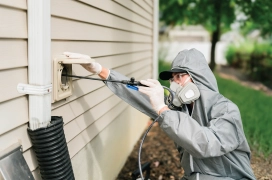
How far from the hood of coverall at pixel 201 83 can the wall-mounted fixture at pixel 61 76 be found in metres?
0.75

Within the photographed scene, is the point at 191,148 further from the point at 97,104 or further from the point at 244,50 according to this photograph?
the point at 244,50

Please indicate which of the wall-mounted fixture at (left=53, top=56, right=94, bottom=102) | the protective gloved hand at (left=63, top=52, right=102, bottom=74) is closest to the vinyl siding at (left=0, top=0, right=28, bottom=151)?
the wall-mounted fixture at (left=53, top=56, right=94, bottom=102)

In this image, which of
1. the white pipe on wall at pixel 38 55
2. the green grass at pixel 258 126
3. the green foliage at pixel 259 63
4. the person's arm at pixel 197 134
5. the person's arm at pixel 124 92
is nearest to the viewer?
the white pipe on wall at pixel 38 55

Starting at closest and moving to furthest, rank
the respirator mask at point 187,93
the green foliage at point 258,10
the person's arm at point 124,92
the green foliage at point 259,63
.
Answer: the respirator mask at point 187,93 → the person's arm at point 124,92 → the green foliage at point 258,10 → the green foliage at point 259,63

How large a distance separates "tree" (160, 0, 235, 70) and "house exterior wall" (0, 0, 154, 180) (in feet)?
24.3

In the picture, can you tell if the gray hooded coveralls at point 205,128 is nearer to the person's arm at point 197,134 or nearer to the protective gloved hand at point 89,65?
the person's arm at point 197,134

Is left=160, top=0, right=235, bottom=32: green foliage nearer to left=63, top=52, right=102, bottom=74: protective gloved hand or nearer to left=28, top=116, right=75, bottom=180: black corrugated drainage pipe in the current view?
left=63, top=52, right=102, bottom=74: protective gloved hand

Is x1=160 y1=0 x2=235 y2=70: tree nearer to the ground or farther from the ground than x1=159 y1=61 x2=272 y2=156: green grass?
farther from the ground

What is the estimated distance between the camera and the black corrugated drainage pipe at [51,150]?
2.13 metres

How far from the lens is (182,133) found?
233cm

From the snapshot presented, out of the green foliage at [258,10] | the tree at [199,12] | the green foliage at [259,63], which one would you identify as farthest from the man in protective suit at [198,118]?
the green foliage at [259,63]

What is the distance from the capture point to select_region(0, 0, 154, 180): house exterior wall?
1.94m

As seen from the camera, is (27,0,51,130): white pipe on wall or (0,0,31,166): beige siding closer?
(0,0,31,166): beige siding

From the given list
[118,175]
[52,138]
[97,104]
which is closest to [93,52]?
[97,104]
